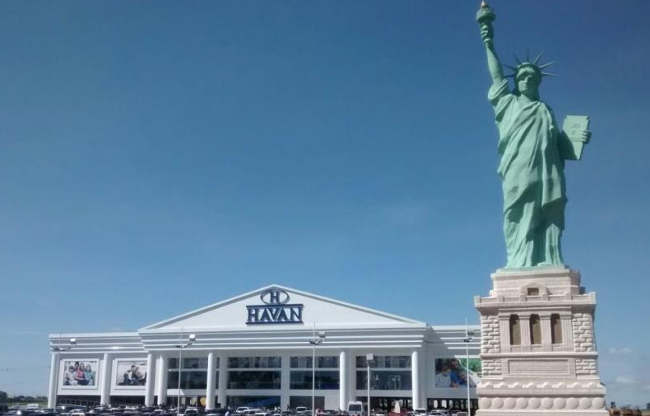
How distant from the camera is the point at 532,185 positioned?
38.0 metres

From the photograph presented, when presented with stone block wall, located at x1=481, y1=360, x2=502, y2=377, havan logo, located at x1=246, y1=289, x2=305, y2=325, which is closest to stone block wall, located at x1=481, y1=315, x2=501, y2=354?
stone block wall, located at x1=481, y1=360, x2=502, y2=377

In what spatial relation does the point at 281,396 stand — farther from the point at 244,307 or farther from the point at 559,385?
the point at 559,385

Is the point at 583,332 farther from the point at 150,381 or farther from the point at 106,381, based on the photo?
the point at 106,381

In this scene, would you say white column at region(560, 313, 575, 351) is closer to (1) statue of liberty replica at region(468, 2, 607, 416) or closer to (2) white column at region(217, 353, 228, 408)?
(1) statue of liberty replica at region(468, 2, 607, 416)

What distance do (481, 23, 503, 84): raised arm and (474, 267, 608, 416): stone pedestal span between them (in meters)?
12.3

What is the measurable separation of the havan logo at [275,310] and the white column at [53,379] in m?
25.4

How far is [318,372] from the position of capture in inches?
2810

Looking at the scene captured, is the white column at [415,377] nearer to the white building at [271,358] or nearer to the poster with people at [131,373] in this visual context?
the white building at [271,358]

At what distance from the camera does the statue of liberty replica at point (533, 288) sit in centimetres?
3331

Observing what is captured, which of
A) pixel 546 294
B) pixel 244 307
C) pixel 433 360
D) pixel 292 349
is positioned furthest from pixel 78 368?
pixel 546 294

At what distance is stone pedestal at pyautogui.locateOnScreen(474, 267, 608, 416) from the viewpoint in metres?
33.0

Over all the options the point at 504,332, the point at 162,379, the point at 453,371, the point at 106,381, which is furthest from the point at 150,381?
the point at 504,332

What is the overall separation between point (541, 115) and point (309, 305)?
1542 inches

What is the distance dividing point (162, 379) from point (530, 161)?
167 feet
